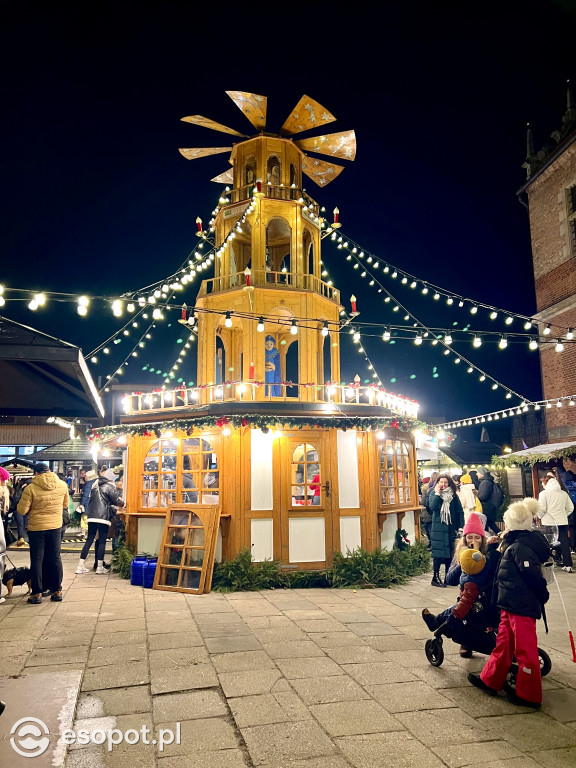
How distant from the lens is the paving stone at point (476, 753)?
10.6 ft

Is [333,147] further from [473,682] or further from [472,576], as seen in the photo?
[473,682]

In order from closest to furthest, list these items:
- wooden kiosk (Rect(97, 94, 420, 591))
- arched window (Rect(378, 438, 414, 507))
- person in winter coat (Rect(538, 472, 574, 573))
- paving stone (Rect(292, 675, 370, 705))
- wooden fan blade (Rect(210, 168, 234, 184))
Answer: paving stone (Rect(292, 675, 370, 705)) → wooden kiosk (Rect(97, 94, 420, 591)) → person in winter coat (Rect(538, 472, 574, 573)) → arched window (Rect(378, 438, 414, 507)) → wooden fan blade (Rect(210, 168, 234, 184))

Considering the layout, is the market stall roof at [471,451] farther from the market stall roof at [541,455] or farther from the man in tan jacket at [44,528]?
the man in tan jacket at [44,528]

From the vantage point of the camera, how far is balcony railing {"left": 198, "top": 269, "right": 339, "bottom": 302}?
41.1ft

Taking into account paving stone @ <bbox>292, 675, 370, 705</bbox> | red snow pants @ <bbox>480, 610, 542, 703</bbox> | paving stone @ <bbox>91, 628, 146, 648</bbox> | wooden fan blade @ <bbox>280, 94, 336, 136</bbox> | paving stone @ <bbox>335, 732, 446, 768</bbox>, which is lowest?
paving stone @ <bbox>91, 628, 146, 648</bbox>

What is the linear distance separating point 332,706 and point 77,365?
327cm

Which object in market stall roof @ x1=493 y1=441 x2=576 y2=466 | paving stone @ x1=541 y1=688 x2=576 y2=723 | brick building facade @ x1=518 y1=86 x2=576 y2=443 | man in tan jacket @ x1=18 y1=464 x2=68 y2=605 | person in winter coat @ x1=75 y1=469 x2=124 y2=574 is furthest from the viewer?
brick building facade @ x1=518 y1=86 x2=576 y2=443

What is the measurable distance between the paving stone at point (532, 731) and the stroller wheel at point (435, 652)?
1078mm

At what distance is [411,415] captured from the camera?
1227 cm

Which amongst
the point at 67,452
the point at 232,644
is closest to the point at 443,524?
the point at 232,644

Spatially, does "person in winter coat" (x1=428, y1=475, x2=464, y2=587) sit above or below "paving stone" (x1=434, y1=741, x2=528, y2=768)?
above

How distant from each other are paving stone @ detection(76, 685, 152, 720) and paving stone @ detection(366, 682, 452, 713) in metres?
1.83

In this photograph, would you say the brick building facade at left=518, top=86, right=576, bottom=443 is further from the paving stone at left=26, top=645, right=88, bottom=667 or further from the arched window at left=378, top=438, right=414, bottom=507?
the paving stone at left=26, top=645, right=88, bottom=667

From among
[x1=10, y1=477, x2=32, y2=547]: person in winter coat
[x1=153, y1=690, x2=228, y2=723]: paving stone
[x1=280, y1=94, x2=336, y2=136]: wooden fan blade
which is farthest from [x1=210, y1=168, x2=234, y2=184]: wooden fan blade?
[x1=153, y1=690, x2=228, y2=723]: paving stone
